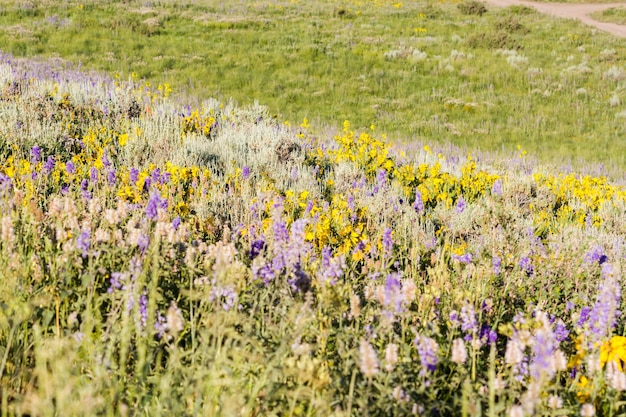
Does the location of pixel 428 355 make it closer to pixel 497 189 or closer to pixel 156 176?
pixel 156 176

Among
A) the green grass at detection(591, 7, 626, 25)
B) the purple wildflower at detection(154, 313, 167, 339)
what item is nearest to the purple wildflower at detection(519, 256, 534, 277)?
the purple wildflower at detection(154, 313, 167, 339)

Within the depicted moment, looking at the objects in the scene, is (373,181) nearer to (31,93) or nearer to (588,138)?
(31,93)

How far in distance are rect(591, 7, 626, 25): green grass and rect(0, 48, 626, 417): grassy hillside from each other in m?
26.6

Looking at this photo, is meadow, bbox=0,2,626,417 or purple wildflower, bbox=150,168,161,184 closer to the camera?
meadow, bbox=0,2,626,417

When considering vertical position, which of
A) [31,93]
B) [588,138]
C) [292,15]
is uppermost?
[292,15]

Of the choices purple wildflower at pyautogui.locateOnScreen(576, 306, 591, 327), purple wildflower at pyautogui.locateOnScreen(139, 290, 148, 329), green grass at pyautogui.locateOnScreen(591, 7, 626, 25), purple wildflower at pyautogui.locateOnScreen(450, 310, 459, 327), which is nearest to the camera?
purple wildflower at pyautogui.locateOnScreen(139, 290, 148, 329)

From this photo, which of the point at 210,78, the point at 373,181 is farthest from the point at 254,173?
the point at 210,78

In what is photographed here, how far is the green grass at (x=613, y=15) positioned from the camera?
28.5m

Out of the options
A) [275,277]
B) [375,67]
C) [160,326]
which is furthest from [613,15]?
[160,326]

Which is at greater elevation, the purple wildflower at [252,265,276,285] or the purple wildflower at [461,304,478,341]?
the purple wildflower at [252,265,276,285]

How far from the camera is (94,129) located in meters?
5.54

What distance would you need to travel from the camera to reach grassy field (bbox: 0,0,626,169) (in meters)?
12.5

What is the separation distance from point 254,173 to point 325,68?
1128 cm

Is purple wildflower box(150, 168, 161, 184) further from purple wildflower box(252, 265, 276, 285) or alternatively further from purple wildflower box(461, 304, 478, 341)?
purple wildflower box(461, 304, 478, 341)
